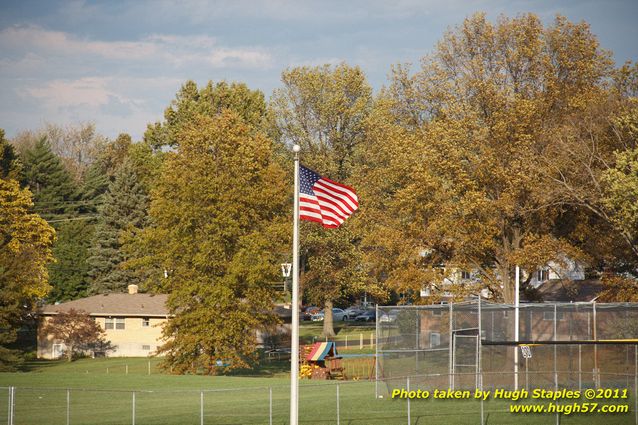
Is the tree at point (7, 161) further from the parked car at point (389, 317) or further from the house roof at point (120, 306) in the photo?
the parked car at point (389, 317)

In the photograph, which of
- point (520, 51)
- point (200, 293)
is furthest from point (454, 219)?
point (200, 293)

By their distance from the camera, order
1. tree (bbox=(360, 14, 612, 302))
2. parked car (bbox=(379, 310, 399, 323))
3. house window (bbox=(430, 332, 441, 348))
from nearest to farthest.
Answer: house window (bbox=(430, 332, 441, 348)) < parked car (bbox=(379, 310, 399, 323)) < tree (bbox=(360, 14, 612, 302))

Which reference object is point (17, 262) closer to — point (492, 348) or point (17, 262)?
point (17, 262)

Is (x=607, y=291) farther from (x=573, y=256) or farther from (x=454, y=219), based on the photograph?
(x=454, y=219)

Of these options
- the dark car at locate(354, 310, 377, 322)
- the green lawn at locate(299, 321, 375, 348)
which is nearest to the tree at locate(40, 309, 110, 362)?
the green lawn at locate(299, 321, 375, 348)

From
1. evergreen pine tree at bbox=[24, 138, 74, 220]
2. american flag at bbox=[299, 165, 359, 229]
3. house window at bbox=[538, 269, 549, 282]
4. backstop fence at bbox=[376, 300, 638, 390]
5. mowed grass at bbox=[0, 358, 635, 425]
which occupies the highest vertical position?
evergreen pine tree at bbox=[24, 138, 74, 220]

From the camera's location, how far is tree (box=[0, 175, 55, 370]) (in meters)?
56.9

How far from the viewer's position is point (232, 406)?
35.2m

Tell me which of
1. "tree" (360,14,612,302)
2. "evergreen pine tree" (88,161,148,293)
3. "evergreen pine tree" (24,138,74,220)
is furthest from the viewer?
"evergreen pine tree" (24,138,74,220)

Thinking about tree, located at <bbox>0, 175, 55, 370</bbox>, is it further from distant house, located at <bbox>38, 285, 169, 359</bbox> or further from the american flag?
the american flag

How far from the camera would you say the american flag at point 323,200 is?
22.3 m

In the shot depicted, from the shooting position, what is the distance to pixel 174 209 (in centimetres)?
5222

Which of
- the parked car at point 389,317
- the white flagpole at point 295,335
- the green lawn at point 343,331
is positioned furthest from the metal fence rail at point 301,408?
the green lawn at point 343,331

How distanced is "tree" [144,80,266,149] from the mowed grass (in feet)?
163
